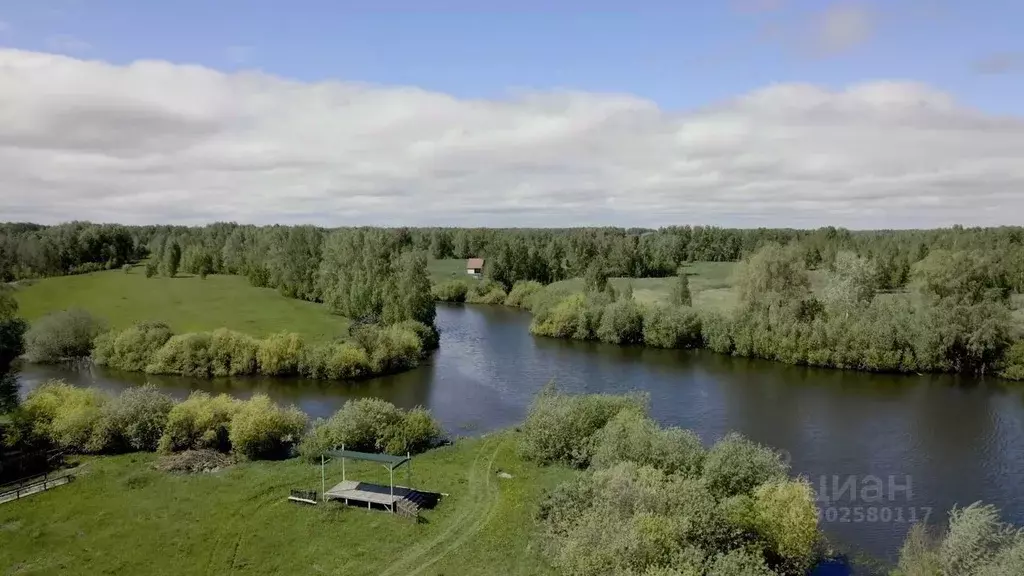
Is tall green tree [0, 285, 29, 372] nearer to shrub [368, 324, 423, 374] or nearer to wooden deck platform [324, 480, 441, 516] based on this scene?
wooden deck platform [324, 480, 441, 516]

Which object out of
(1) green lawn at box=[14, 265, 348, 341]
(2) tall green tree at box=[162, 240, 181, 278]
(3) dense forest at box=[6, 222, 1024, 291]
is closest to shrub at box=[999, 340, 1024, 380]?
(3) dense forest at box=[6, 222, 1024, 291]

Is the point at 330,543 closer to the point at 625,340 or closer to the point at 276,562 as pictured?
the point at 276,562

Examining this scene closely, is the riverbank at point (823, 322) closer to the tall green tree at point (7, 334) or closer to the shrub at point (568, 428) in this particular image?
the shrub at point (568, 428)

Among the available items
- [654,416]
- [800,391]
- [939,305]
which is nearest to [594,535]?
[654,416]

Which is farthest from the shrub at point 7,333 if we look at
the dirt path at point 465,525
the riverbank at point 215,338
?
the dirt path at point 465,525

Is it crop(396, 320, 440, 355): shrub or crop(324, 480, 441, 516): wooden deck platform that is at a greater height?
crop(396, 320, 440, 355): shrub

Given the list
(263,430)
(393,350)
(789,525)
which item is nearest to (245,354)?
(393,350)
